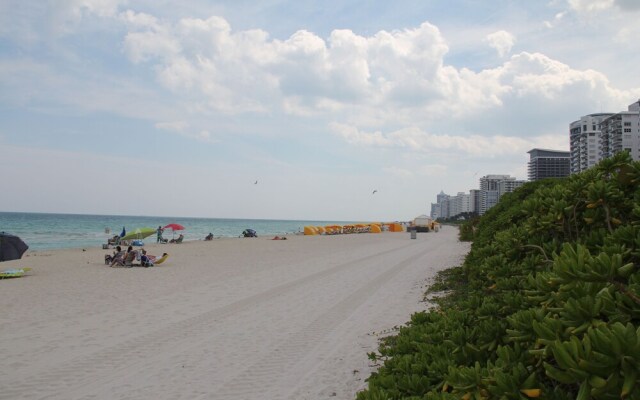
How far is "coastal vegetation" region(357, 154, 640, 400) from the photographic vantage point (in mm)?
1145

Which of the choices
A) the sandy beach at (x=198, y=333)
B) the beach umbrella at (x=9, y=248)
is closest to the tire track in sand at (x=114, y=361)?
the sandy beach at (x=198, y=333)

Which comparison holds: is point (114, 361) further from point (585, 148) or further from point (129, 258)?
point (585, 148)

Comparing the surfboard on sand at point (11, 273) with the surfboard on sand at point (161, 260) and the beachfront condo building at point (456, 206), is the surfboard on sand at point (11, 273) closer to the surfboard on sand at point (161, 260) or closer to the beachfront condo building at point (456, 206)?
the surfboard on sand at point (161, 260)

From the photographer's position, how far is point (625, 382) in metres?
1.05

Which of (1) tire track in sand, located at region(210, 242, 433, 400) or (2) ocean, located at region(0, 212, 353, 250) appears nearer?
(1) tire track in sand, located at region(210, 242, 433, 400)

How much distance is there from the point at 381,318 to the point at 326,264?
9.48m

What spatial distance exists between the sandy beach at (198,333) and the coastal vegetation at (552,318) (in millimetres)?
2412

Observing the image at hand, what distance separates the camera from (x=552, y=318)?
1460 mm

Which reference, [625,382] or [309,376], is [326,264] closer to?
[309,376]

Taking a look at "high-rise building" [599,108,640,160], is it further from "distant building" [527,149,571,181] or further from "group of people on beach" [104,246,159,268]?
"group of people on beach" [104,246,159,268]

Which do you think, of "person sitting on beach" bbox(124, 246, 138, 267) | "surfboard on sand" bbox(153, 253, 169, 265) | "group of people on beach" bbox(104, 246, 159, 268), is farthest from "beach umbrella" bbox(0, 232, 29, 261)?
"surfboard on sand" bbox(153, 253, 169, 265)

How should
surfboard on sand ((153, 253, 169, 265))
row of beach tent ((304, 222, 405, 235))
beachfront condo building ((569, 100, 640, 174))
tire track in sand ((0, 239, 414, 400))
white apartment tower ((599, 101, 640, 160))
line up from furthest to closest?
row of beach tent ((304, 222, 405, 235))
beachfront condo building ((569, 100, 640, 174))
white apartment tower ((599, 101, 640, 160))
surfboard on sand ((153, 253, 169, 265))
tire track in sand ((0, 239, 414, 400))

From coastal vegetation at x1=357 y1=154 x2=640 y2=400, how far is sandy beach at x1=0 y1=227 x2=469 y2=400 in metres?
2.41

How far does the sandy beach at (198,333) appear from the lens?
17.1 feet
